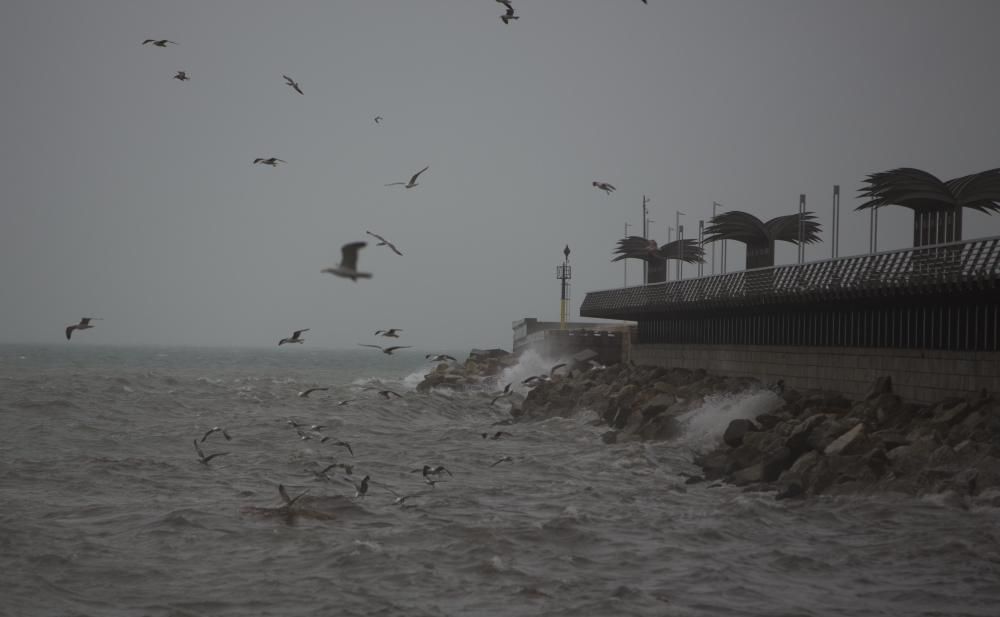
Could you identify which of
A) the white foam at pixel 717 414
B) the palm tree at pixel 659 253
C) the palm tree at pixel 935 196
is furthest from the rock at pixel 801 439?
the palm tree at pixel 659 253

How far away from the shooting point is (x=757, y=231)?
168 feet

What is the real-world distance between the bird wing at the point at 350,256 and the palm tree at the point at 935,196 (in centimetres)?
2957

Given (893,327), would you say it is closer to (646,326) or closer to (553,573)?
(553,573)

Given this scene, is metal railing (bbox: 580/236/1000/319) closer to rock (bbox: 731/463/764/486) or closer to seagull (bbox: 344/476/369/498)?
rock (bbox: 731/463/764/486)

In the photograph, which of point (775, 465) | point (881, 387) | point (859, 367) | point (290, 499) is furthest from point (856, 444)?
point (290, 499)

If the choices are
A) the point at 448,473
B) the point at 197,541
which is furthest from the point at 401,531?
the point at 448,473

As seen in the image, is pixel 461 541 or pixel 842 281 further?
pixel 842 281

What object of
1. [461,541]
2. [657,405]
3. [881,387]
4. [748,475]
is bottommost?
[461,541]

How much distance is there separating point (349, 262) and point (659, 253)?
5935cm

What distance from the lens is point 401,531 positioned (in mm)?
19016

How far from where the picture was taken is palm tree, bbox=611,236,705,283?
67000 millimetres

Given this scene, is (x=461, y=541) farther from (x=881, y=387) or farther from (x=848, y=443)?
(x=881, y=387)

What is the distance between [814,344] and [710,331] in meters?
11.2

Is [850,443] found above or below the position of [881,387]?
below
